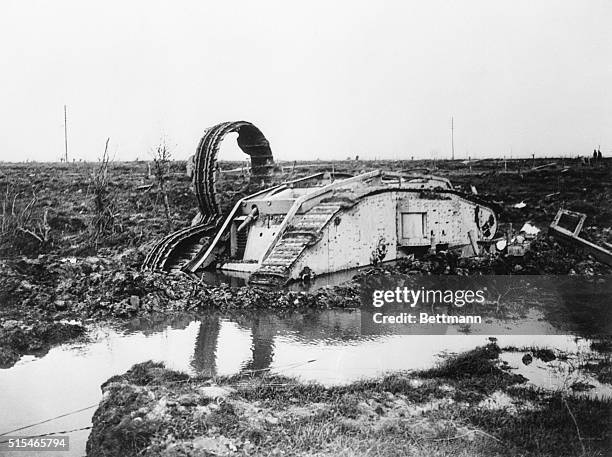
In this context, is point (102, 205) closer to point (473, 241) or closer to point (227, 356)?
point (227, 356)

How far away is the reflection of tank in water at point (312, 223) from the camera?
6.95 metres

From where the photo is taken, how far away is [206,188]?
827 centimetres

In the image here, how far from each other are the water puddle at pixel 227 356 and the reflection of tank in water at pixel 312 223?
92 cm

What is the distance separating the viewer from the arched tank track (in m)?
7.54

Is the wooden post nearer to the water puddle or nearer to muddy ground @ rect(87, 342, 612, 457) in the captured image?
the water puddle

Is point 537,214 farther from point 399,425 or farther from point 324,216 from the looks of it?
point 399,425

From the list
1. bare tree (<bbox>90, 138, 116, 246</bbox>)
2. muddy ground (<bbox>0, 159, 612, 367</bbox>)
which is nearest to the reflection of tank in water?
muddy ground (<bbox>0, 159, 612, 367</bbox>)

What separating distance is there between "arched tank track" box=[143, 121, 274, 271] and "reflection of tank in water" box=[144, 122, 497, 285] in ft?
0.04

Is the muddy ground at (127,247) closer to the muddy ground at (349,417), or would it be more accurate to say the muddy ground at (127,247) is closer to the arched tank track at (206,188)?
the arched tank track at (206,188)

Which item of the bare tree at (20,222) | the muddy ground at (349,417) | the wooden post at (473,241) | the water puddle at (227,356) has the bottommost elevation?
the muddy ground at (349,417)

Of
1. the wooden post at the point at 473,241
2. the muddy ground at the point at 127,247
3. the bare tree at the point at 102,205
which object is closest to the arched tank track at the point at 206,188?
the muddy ground at the point at 127,247

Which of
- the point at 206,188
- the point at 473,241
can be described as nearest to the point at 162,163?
the point at 206,188

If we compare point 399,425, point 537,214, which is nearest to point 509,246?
point 537,214

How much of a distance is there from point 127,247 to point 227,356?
2.72m
